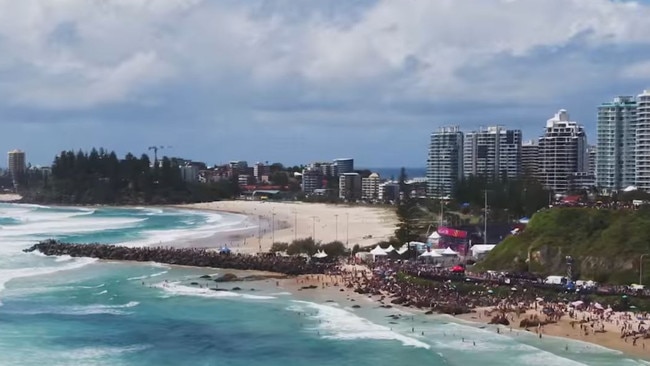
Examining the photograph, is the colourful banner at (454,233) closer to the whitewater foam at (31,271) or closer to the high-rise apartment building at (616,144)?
the whitewater foam at (31,271)

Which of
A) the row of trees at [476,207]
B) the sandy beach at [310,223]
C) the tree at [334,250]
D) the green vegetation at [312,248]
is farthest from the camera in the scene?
the sandy beach at [310,223]

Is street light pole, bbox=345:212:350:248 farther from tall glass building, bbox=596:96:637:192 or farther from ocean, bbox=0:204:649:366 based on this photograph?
tall glass building, bbox=596:96:637:192

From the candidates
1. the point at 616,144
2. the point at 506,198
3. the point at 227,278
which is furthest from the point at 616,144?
the point at 227,278

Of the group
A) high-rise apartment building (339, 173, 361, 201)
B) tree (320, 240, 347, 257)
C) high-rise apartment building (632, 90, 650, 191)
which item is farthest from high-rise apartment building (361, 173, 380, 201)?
tree (320, 240, 347, 257)

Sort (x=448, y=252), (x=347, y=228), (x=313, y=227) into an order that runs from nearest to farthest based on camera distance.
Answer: (x=448, y=252) → (x=347, y=228) → (x=313, y=227)

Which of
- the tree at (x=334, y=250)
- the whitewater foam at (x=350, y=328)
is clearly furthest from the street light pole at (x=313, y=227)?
the whitewater foam at (x=350, y=328)

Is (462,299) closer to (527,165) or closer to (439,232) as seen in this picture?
(439,232)

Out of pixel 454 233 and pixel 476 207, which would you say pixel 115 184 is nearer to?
pixel 476 207
